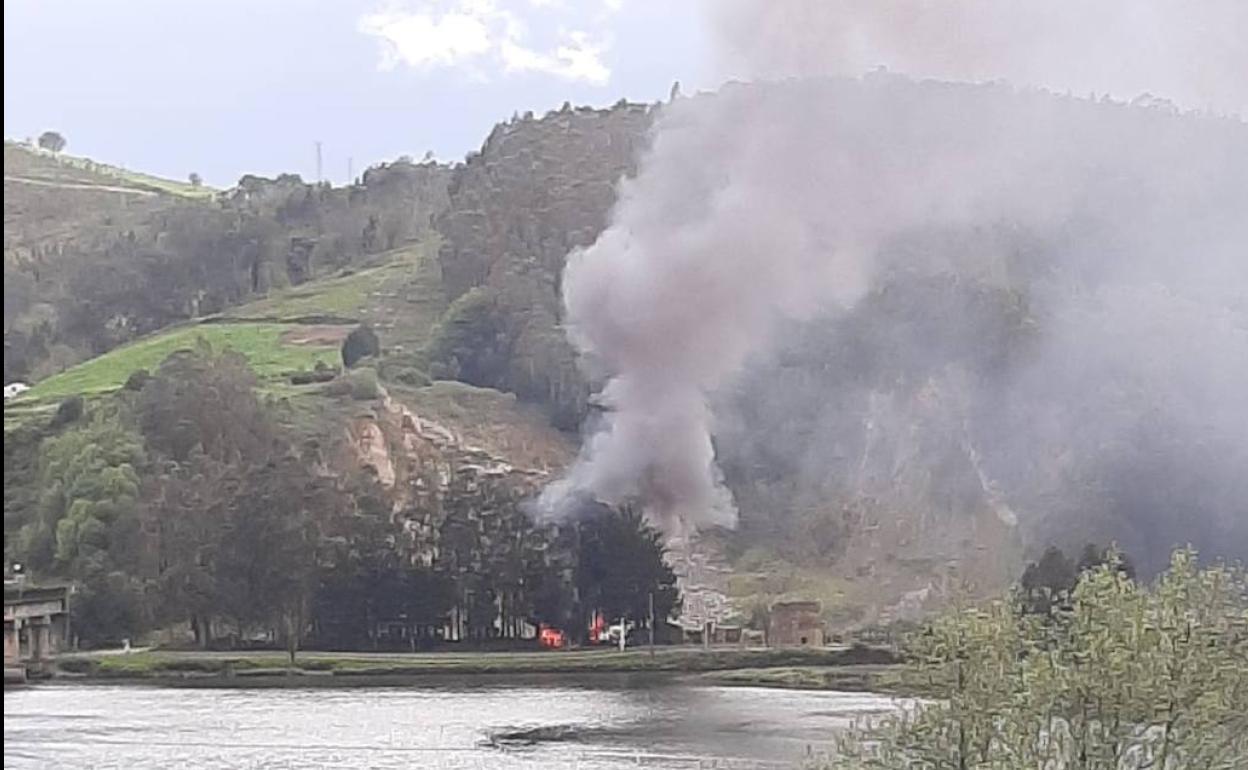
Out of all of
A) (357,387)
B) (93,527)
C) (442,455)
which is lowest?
(93,527)

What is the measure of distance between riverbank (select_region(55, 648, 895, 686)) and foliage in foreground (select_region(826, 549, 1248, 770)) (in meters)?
18.2

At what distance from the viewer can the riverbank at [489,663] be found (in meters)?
30.7

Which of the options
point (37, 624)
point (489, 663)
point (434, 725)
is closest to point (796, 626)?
point (489, 663)

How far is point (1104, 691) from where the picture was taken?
10750 mm

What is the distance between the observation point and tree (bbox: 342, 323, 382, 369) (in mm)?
47094

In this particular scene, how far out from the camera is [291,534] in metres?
33.8

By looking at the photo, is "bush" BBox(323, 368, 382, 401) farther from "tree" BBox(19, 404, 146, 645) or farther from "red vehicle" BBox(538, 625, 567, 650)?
"red vehicle" BBox(538, 625, 567, 650)

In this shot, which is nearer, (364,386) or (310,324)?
(364,386)

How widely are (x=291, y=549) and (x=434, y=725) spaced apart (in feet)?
23.8

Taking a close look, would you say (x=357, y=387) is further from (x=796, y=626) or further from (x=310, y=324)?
(x=796, y=626)

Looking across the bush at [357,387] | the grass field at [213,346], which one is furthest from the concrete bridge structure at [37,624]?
the bush at [357,387]

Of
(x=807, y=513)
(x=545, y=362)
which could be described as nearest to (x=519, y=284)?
(x=545, y=362)

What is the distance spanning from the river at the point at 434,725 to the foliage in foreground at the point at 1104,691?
8434 mm

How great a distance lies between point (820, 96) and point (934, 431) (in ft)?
25.9
